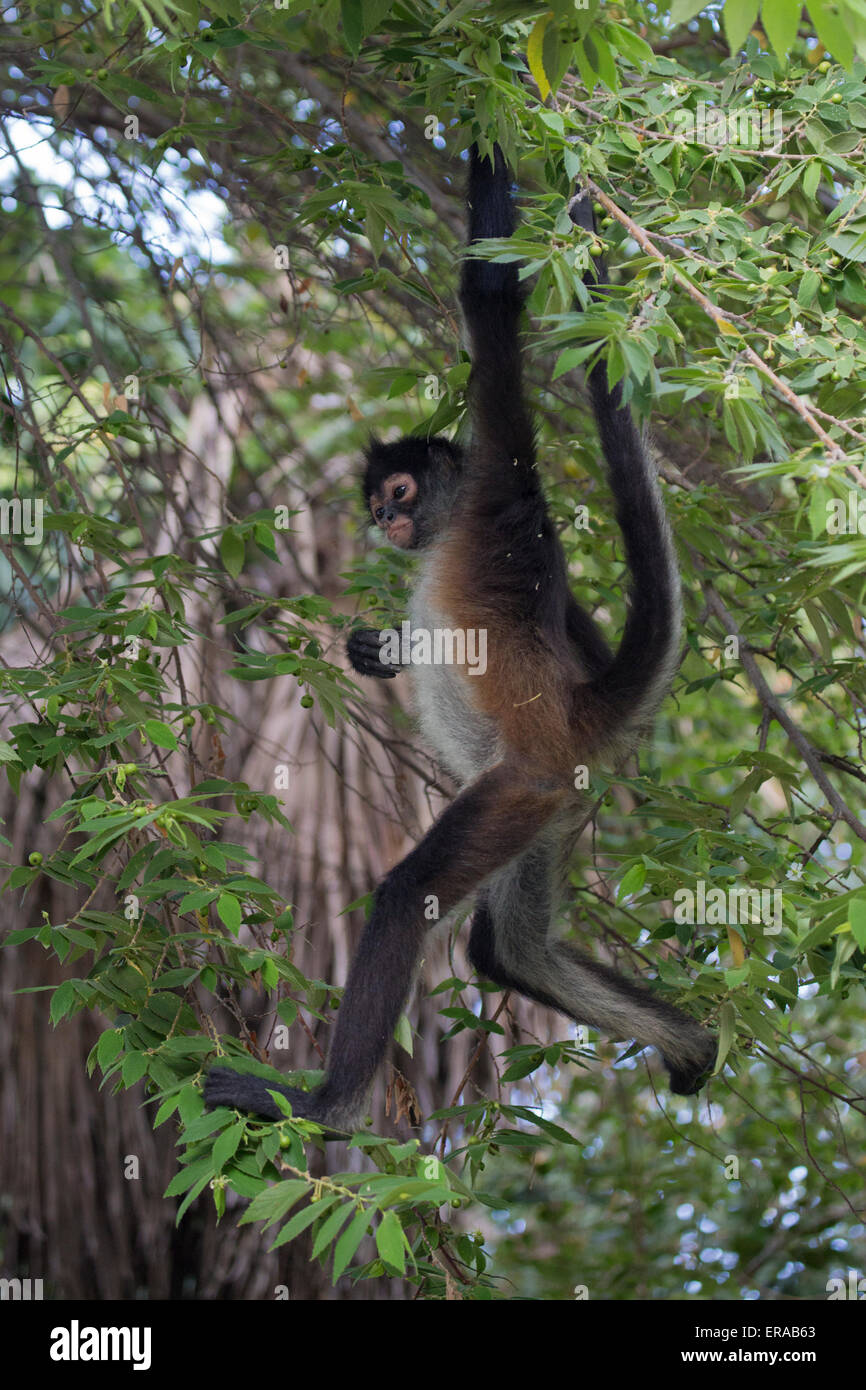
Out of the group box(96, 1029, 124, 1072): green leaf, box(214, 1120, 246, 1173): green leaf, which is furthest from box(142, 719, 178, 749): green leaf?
box(214, 1120, 246, 1173): green leaf

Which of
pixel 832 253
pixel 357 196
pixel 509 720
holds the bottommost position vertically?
pixel 509 720

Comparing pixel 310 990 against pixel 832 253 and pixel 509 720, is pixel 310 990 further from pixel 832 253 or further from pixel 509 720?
pixel 832 253

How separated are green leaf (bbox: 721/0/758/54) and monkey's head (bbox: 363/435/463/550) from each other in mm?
1837

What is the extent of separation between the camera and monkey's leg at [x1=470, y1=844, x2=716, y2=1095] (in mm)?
3100

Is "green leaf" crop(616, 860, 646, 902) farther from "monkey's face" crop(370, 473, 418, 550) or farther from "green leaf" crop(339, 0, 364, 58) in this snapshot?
"green leaf" crop(339, 0, 364, 58)

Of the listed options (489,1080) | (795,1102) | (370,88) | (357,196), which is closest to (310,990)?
(357,196)

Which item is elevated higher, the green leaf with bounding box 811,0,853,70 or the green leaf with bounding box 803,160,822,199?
the green leaf with bounding box 803,160,822,199

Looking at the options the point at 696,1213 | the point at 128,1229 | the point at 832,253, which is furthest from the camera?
the point at 696,1213

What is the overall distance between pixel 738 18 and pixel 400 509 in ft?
6.34

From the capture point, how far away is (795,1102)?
5391 millimetres

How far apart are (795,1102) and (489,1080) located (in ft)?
5.88

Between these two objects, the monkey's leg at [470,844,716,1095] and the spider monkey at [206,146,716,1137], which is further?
the monkey's leg at [470,844,716,1095]

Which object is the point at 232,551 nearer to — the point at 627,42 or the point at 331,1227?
the point at 627,42

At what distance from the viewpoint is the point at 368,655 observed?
132 inches
